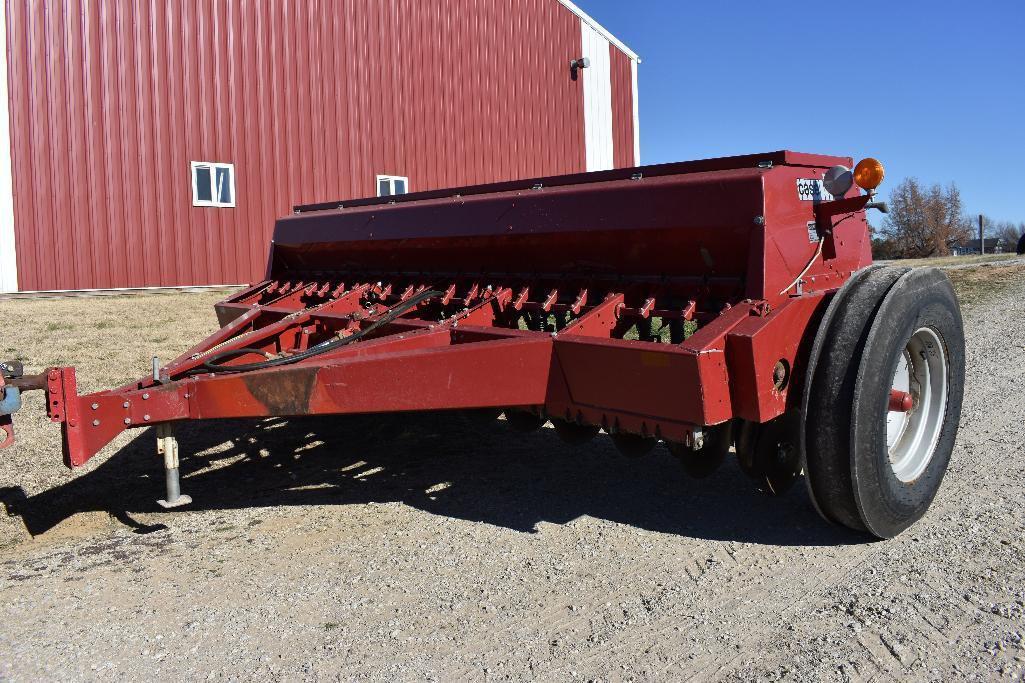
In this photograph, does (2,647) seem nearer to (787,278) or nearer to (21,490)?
(21,490)

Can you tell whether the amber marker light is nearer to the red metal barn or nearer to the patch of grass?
the patch of grass

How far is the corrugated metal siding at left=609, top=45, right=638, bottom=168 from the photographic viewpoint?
57.6 feet

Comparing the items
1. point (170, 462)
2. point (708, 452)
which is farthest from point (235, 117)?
point (708, 452)

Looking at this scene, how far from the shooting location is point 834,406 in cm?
294

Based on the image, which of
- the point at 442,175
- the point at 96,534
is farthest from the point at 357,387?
the point at 442,175

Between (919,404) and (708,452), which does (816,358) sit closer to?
(708,452)

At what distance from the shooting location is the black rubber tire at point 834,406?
294 cm

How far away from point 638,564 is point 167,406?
5.64 ft

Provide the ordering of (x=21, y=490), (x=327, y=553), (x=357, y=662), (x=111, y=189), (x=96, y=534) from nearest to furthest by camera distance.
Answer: (x=357, y=662)
(x=327, y=553)
(x=96, y=534)
(x=21, y=490)
(x=111, y=189)

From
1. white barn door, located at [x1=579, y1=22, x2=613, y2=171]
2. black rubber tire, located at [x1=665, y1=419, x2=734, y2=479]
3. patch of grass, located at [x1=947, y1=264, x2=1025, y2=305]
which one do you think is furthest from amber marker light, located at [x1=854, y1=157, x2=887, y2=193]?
white barn door, located at [x1=579, y1=22, x2=613, y2=171]

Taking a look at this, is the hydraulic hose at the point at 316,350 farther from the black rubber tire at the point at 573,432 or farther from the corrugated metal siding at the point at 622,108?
the corrugated metal siding at the point at 622,108

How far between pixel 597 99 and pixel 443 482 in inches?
564

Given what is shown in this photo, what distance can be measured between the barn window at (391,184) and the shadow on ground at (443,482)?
9.39 metres

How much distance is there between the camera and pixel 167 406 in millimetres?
Answer: 2787
